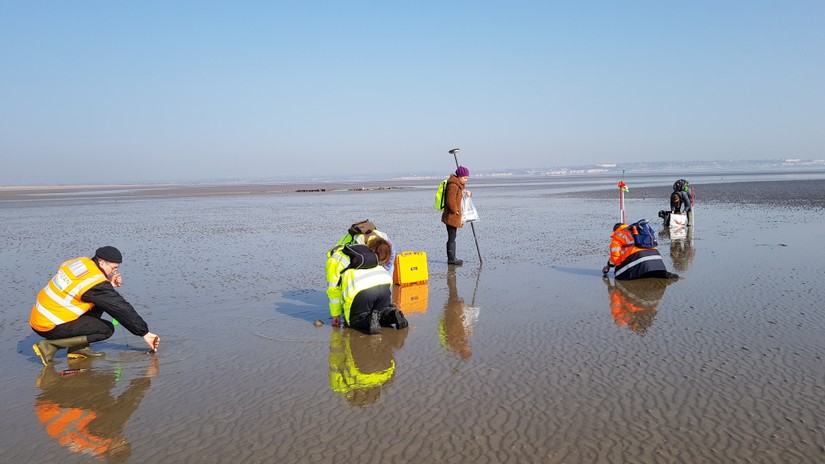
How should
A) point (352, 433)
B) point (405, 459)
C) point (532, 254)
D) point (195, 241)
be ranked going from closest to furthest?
point (405, 459), point (352, 433), point (532, 254), point (195, 241)

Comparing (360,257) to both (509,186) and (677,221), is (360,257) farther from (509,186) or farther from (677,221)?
(509,186)

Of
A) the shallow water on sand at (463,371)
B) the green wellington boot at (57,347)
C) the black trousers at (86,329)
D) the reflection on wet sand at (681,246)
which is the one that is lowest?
the shallow water on sand at (463,371)

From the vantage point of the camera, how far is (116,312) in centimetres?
582

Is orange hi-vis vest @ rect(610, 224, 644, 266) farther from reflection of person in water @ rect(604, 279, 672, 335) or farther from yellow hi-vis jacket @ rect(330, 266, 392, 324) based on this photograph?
yellow hi-vis jacket @ rect(330, 266, 392, 324)

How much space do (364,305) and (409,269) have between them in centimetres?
264

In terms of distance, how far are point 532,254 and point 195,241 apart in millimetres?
8465

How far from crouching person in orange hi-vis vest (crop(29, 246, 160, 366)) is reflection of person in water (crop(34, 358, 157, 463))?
273 mm

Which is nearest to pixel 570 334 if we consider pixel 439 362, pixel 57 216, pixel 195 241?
pixel 439 362

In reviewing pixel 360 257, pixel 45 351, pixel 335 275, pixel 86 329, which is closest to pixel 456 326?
pixel 360 257

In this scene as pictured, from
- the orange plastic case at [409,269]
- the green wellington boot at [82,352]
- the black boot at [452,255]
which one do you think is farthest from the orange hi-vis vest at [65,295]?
the black boot at [452,255]

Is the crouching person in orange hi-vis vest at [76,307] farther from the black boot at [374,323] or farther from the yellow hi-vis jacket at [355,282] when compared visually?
the black boot at [374,323]

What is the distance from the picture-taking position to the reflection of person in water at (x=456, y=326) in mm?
6012

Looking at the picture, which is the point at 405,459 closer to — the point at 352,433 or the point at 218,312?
the point at 352,433

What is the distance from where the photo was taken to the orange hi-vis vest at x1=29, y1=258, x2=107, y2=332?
584 centimetres
